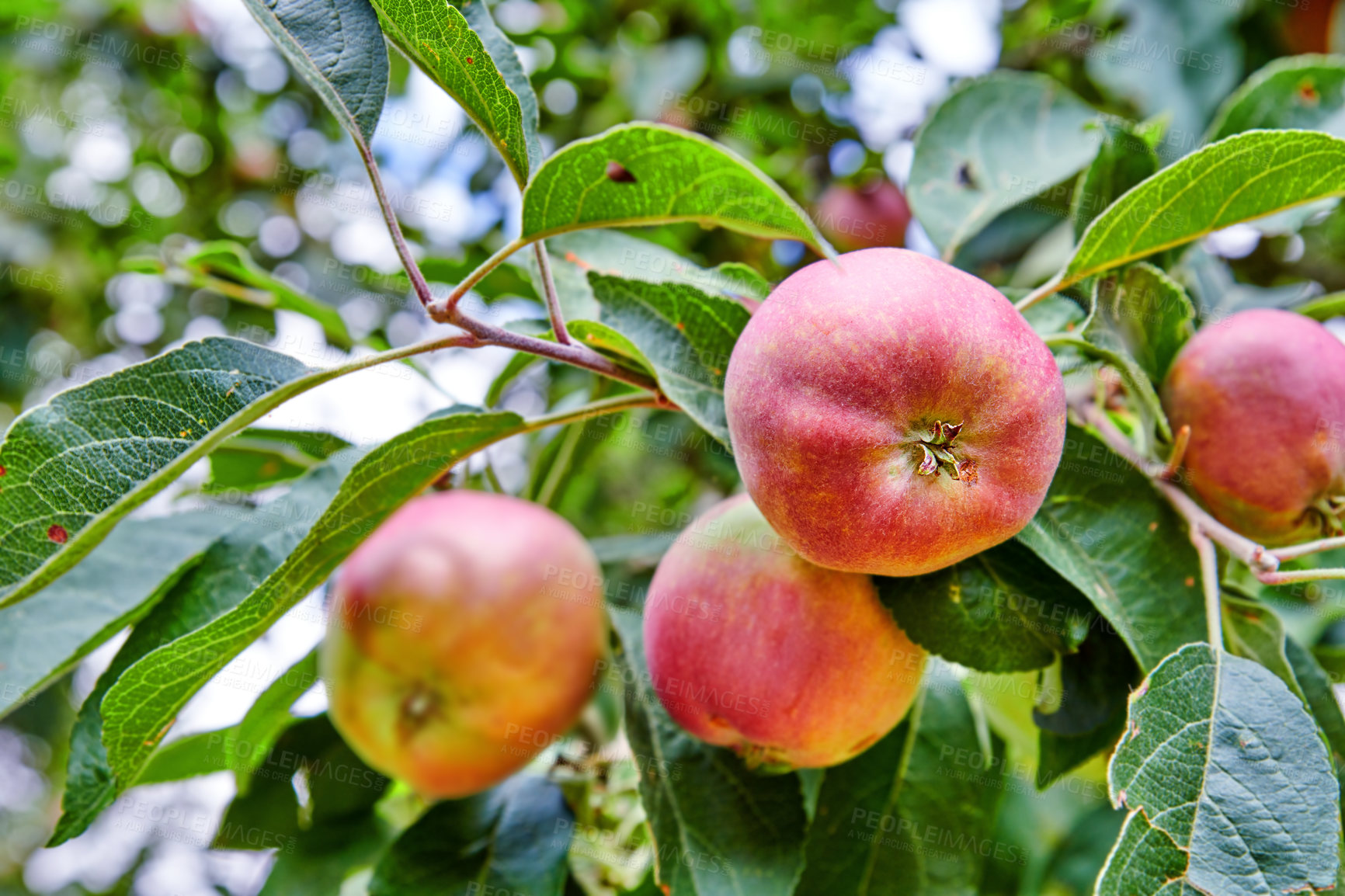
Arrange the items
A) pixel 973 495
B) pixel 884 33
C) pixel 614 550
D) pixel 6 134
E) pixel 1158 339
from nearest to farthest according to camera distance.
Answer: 1. pixel 973 495
2. pixel 1158 339
3. pixel 614 550
4. pixel 884 33
5. pixel 6 134

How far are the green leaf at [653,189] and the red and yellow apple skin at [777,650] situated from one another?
287 mm

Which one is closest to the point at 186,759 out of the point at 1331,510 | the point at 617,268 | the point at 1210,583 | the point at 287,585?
→ the point at 287,585

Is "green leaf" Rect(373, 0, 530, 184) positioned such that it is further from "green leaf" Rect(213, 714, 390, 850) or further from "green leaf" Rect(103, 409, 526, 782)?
"green leaf" Rect(213, 714, 390, 850)

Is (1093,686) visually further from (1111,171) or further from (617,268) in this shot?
(617,268)

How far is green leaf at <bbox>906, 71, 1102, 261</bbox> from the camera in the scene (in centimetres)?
109

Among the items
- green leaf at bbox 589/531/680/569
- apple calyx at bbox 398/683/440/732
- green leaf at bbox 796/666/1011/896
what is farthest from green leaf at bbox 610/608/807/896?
green leaf at bbox 589/531/680/569

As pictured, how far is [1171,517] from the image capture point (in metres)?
0.82

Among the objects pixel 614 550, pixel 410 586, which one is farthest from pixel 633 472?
pixel 410 586

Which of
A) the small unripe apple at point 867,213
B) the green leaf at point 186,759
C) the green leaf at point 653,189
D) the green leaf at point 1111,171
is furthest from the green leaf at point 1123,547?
the small unripe apple at point 867,213

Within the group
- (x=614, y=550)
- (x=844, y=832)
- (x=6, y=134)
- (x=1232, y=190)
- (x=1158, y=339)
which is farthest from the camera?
(x=6, y=134)

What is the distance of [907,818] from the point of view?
3.32ft

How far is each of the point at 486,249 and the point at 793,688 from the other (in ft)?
4.60

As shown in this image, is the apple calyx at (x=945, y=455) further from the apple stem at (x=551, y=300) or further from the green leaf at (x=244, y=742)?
the green leaf at (x=244, y=742)

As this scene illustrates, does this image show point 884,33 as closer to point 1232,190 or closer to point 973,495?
point 1232,190
